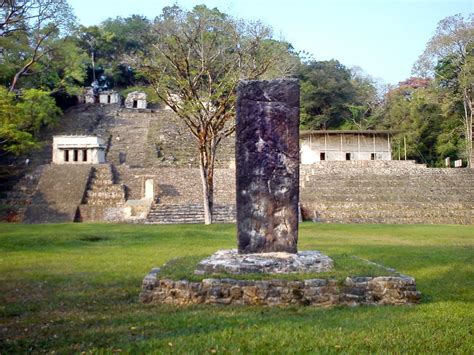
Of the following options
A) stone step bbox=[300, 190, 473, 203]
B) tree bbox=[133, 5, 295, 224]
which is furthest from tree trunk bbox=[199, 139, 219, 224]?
stone step bbox=[300, 190, 473, 203]

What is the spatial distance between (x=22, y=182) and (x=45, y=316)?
2762cm

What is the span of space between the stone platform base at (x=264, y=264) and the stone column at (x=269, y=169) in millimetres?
293

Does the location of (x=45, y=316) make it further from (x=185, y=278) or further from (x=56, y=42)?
(x=56, y=42)

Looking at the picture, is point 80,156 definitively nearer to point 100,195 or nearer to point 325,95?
point 100,195

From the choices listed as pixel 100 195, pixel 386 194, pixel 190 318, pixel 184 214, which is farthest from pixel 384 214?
pixel 190 318

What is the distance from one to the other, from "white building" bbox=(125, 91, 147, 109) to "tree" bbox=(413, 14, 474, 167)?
85.3ft

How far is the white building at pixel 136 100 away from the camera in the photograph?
54.7m

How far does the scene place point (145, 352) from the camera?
4.49 metres

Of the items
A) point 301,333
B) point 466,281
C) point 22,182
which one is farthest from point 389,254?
point 22,182

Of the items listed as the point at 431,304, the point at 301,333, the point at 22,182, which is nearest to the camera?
the point at 301,333

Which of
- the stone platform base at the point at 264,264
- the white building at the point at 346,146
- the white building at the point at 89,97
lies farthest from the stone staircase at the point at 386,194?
the white building at the point at 89,97

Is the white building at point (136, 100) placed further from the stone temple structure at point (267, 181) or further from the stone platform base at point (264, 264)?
the stone platform base at point (264, 264)

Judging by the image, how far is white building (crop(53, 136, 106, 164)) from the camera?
112 feet

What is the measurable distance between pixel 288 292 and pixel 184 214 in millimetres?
19075
